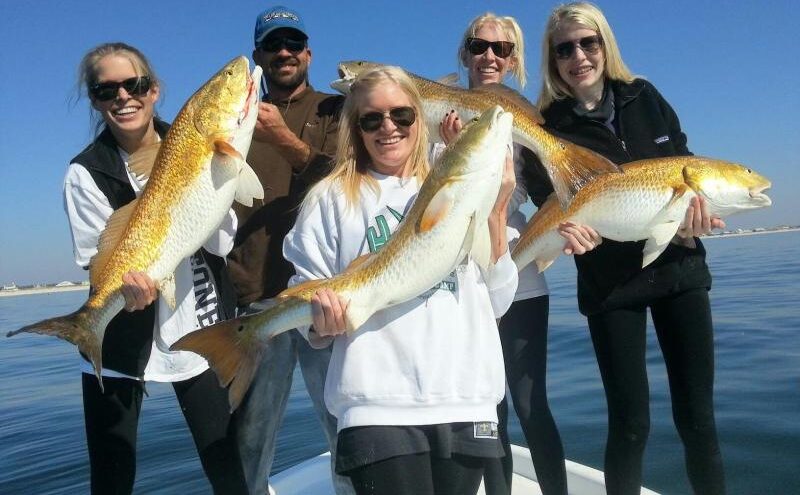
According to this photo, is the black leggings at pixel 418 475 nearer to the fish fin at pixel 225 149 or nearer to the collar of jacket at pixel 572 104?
the fish fin at pixel 225 149

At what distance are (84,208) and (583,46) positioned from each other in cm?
331

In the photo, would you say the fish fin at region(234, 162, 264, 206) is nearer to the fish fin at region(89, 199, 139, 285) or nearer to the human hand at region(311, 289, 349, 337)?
the fish fin at region(89, 199, 139, 285)

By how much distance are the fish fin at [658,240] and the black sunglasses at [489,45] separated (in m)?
1.64

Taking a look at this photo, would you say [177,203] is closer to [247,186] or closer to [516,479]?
[247,186]

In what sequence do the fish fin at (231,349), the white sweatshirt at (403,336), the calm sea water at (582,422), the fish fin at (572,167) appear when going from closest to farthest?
the white sweatshirt at (403,336) < the fish fin at (231,349) < the fish fin at (572,167) < the calm sea water at (582,422)

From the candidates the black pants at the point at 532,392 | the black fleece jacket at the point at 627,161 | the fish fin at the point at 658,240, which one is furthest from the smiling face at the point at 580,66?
the black pants at the point at 532,392

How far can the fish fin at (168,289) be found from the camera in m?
3.26

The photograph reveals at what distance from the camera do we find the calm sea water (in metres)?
5.65

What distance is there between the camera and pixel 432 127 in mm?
3932

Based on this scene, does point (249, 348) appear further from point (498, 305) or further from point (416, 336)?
point (498, 305)

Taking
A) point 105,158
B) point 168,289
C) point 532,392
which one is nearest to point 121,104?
point 105,158

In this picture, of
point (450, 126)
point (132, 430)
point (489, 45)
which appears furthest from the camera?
point (489, 45)

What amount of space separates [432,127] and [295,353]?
1.73m

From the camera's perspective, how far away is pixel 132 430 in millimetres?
3402
